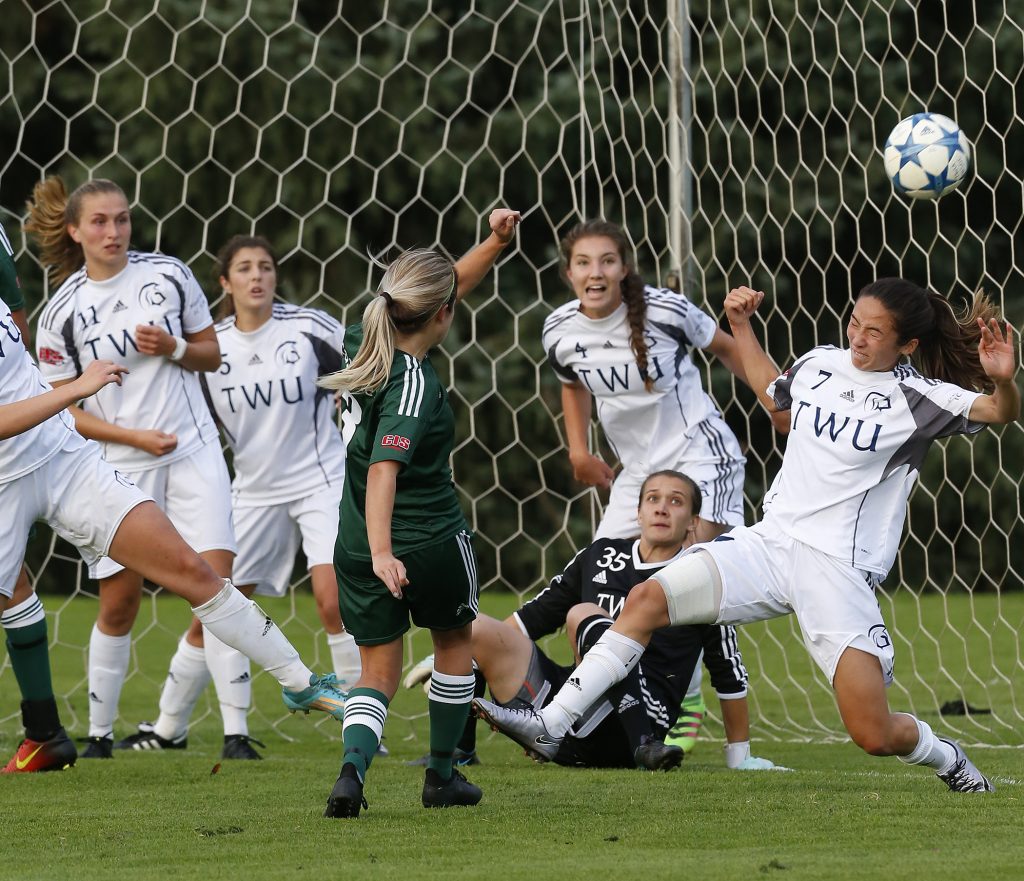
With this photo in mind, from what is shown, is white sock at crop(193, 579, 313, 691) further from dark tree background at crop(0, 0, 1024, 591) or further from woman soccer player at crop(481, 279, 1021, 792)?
dark tree background at crop(0, 0, 1024, 591)

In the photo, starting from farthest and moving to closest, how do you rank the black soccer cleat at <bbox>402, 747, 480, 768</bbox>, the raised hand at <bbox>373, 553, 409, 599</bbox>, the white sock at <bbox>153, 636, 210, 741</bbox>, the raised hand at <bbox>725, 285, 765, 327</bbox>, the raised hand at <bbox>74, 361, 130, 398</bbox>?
1. the white sock at <bbox>153, 636, 210, 741</bbox>
2. the black soccer cleat at <bbox>402, 747, 480, 768</bbox>
3. the raised hand at <bbox>725, 285, 765, 327</bbox>
4. the raised hand at <bbox>74, 361, 130, 398</bbox>
5. the raised hand at <bbox>373, 553, 409, 599</bbox>

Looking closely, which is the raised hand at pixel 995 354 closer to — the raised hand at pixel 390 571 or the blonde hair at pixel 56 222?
the raised hand at pixel 390 571

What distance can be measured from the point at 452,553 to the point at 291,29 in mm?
8526

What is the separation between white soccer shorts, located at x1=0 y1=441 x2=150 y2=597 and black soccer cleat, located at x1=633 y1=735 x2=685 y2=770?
165cm

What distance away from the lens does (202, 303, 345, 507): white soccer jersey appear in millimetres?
6051

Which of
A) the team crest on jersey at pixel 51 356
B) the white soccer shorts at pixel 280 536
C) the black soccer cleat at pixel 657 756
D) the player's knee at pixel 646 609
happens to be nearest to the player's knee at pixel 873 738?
the player's knee at pixel 646 609

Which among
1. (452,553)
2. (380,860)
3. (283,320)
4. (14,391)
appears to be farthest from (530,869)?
(283,320)

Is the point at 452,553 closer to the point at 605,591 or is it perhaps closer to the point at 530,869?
the point at 530,869

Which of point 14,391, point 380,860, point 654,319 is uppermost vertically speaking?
point 654,319

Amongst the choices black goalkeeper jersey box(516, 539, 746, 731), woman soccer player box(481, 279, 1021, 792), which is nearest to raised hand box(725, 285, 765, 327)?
woman soccer player box(481, 279, 1021, 792)

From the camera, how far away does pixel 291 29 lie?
1158 cm

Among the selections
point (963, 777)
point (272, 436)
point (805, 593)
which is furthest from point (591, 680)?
point (272, 436)

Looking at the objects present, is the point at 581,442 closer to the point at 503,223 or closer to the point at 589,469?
the point at 589,469

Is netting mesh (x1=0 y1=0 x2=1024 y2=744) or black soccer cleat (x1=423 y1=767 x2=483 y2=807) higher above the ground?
netting mesh (x1=0 y1=0 x2=1024 y2=744)
